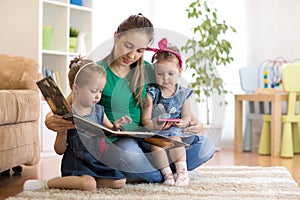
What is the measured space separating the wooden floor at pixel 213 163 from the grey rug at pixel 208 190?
0.20 m

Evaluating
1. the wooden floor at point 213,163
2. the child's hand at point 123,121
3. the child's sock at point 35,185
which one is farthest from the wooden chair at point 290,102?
the child's sock at point 35,185

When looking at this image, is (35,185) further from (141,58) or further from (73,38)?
(73,38)

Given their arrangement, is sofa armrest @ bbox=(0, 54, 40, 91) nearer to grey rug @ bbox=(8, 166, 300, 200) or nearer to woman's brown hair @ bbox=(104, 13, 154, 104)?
woman's brown hair @ bbox=(104, 13, 154, 104)

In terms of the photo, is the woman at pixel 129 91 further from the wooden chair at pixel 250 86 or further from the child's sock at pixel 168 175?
the wooden chair at pixel 250 86

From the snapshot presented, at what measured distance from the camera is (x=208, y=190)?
2.20 m

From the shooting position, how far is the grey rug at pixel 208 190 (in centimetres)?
203

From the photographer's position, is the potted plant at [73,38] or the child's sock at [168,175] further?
the potted plant at [73,38]

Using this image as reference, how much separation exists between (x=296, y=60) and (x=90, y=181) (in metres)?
2.76

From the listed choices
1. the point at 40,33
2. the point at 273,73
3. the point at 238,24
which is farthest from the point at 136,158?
the point at 238,24

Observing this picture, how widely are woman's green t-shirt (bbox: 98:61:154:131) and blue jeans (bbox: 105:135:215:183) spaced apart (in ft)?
0.28

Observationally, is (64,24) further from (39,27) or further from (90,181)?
(90,181)

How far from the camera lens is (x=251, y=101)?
14.5 feet

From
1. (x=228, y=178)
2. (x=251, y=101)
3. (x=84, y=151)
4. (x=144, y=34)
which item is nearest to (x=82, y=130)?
(x=84, y=151)

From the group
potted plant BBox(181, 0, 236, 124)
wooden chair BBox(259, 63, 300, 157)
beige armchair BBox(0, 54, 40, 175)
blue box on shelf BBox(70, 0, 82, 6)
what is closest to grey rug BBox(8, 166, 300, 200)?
beige armchair BBox(0, 54, 40, 175)
